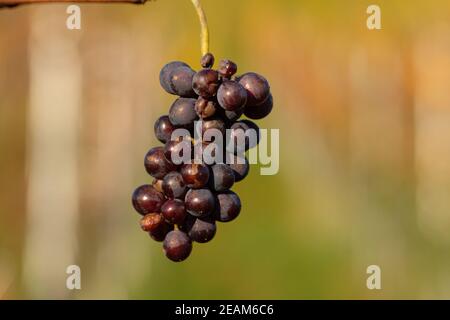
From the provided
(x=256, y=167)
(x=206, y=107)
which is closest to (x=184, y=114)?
(x=206, y=107)

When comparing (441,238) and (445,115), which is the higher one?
(445,115)

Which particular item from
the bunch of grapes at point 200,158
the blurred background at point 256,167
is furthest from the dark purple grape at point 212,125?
the blurred background at point 256,167

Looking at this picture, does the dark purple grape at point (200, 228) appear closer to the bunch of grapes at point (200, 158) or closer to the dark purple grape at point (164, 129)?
the bunch of grapes at point (200, 158)

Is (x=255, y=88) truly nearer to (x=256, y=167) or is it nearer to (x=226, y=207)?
(x=226, y=207)

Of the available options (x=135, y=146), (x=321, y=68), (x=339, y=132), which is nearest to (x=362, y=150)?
(x=339, y=132)

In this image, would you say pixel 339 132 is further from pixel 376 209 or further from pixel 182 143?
pixel 182 143
